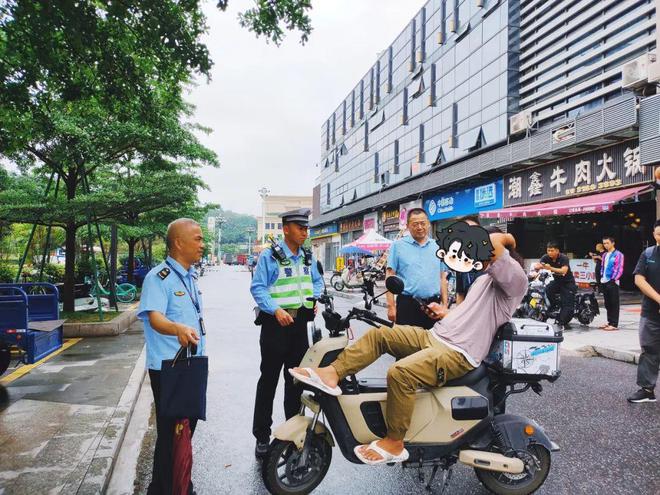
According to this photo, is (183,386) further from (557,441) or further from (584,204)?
(584,204)

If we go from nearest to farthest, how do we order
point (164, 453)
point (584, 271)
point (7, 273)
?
point (164, 453) → point (7, 273) → point (584, 271)

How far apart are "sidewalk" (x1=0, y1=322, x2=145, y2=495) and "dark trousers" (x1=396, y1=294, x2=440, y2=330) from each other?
2593mm

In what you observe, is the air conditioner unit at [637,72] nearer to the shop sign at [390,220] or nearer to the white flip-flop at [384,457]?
the white flip-flop at [384,457]

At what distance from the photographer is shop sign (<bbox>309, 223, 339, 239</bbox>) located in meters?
50.6

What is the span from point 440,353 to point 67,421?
132 inches

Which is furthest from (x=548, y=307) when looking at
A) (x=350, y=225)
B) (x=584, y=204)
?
(x=350, y=225)

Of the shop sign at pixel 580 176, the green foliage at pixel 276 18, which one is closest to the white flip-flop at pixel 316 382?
the green foliage at pixel 276 18

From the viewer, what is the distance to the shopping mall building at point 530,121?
560 inches

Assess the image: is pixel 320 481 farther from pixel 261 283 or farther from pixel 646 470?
pixel 646 470

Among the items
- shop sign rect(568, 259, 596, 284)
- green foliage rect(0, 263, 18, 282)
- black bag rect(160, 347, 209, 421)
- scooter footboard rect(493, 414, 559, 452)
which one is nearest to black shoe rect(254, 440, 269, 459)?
black bag rect(160, 347, 209, 421)

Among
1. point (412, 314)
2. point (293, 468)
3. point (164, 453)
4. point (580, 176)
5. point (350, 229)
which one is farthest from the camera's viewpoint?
point (350, 229)

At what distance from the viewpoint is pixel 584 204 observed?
557 inches

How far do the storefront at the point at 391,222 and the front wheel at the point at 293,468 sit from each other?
29.6 meters

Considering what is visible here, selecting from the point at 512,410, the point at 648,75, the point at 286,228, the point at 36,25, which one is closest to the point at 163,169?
the point at 36,25
